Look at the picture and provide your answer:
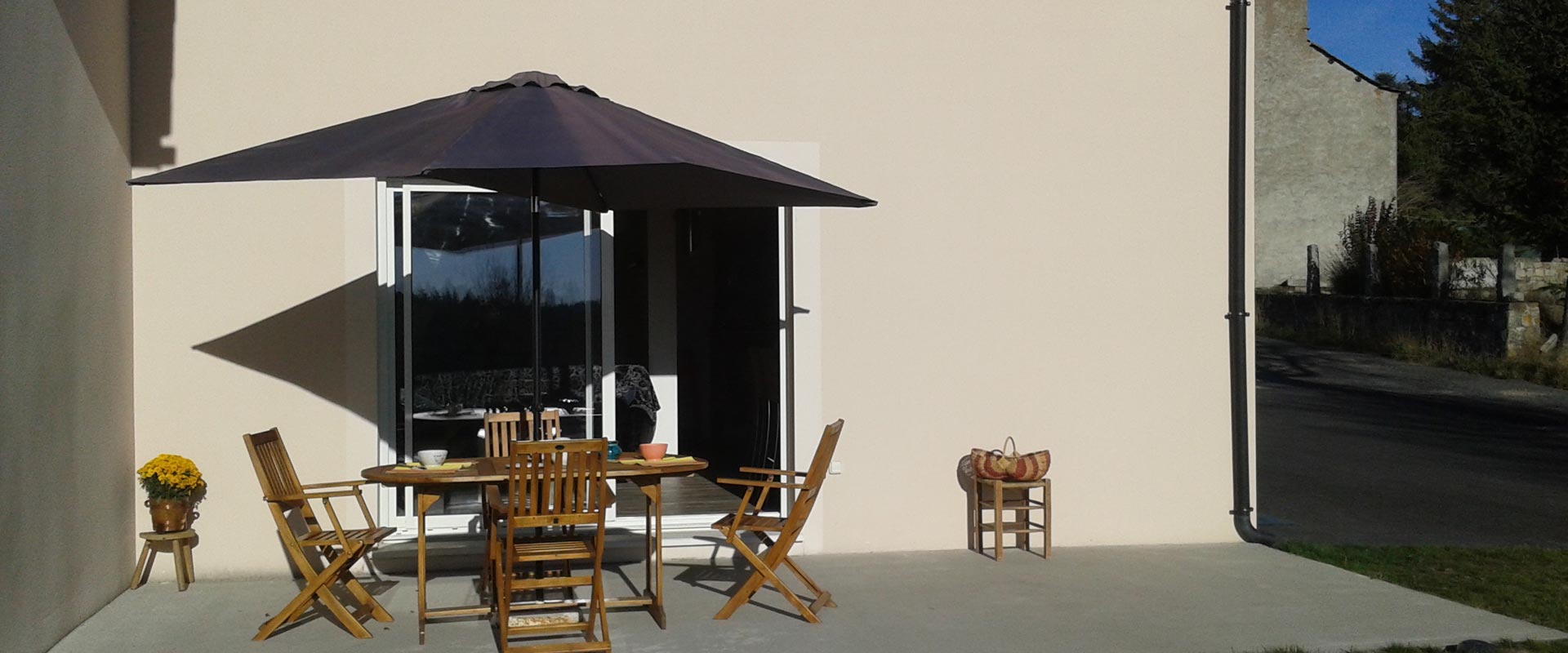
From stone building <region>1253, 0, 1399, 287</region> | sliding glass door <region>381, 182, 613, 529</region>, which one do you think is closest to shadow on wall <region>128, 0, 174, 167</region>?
sliding glass door <region>381, 182, 613, 529</region>

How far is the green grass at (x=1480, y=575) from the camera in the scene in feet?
17.8

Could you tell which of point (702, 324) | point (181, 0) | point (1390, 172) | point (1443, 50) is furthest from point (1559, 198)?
point (1443, 50)

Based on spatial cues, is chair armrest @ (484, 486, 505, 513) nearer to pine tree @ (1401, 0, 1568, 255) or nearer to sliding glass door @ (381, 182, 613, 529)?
sliding glass door @ (381, 182, 613, 529)

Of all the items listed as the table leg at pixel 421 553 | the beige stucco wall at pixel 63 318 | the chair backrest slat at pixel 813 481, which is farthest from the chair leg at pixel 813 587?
the beige stucco wall at pixel 63 318

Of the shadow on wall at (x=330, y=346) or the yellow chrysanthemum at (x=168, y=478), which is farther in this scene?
the shadow on wall at (x=330, y=346)

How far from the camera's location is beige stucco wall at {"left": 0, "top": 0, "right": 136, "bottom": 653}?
4.39m

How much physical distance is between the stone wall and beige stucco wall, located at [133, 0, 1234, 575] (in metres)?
12.6

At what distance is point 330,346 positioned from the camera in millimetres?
6387

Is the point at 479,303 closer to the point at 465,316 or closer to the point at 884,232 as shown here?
the point at 465,316

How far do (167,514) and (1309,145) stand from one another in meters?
26.1

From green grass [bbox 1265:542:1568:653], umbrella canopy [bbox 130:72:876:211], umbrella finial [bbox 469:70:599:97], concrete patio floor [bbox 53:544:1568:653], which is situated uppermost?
umbrella finial [bbox 469:70:599:97]

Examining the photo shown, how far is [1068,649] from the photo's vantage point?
16.0 ft

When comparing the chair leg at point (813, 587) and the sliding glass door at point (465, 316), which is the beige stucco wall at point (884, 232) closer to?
the sliding glass door at point (465, 316)

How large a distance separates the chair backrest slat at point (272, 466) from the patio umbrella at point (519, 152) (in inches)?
39.0
